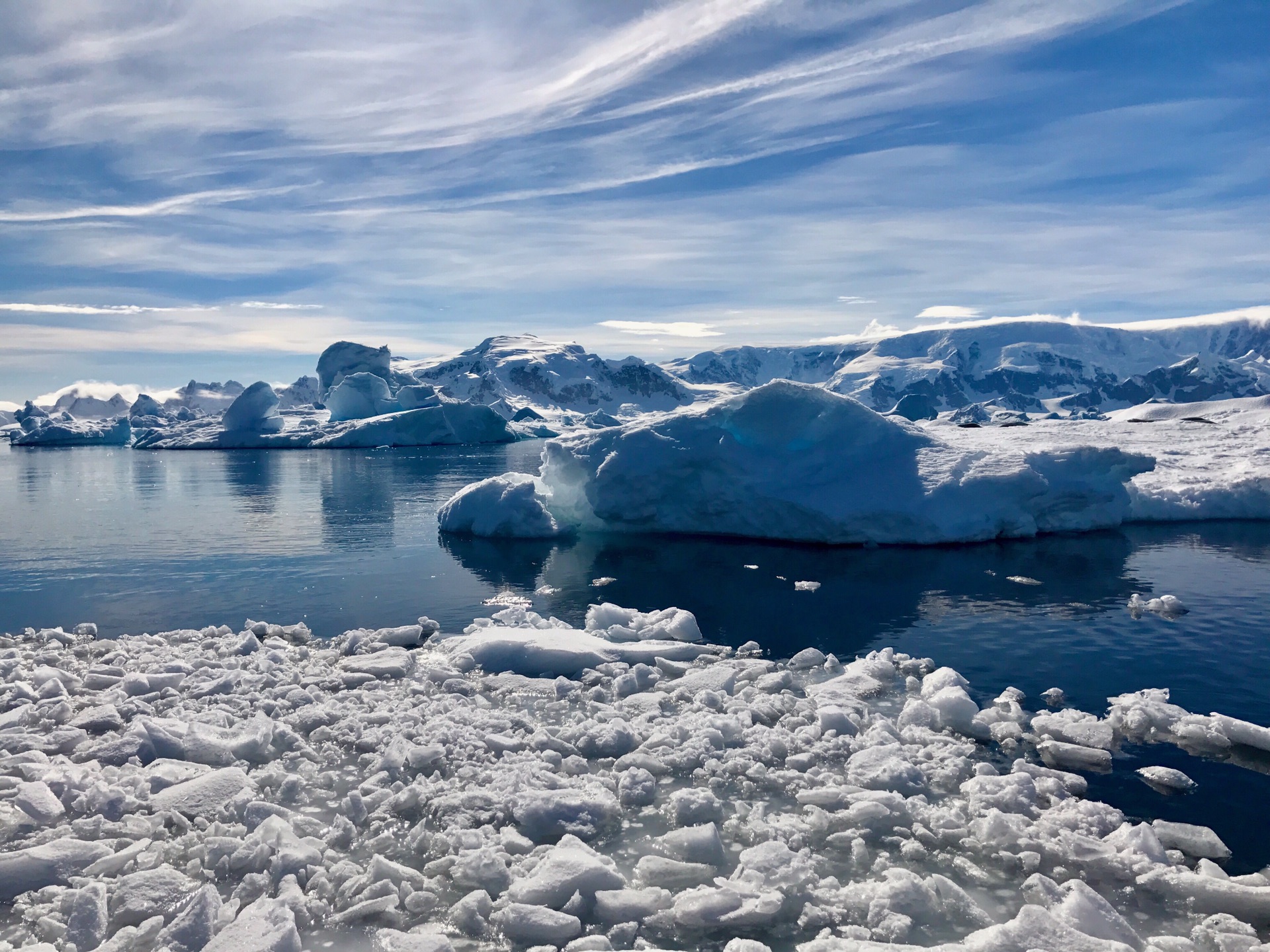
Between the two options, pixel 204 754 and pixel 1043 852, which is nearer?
pixel 1043 852

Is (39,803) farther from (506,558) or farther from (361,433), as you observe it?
(361,433)

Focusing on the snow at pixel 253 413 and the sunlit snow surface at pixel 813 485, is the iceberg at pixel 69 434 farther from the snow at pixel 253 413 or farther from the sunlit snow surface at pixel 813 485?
the sunlit snow surface at pixel 813 485

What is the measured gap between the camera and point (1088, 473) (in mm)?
21734

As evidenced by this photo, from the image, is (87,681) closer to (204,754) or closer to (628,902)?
(204,754)

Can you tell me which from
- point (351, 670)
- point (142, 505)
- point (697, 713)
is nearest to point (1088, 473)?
point (697, 713)

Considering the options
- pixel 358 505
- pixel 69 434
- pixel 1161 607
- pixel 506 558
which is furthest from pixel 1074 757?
pixel 69 434

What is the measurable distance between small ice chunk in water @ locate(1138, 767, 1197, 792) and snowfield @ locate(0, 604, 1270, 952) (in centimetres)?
3

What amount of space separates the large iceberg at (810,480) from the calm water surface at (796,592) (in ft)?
2.11

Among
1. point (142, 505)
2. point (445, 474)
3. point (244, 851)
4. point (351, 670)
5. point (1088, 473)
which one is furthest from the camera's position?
point (445, 474)

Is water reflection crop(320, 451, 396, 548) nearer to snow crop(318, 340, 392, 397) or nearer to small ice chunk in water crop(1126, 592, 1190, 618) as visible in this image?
small ice chunk in water crop(1126, 592, 1190, 618)

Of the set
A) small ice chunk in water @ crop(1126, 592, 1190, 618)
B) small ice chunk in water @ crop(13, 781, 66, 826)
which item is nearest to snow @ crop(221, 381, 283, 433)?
small ice chunk in water @ crop(13, 781, 66, 826)

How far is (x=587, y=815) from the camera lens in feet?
22.5

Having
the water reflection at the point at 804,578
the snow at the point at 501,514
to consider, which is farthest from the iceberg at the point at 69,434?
the water reflection at the point at 804,578

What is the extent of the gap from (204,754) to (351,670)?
2824 mm
